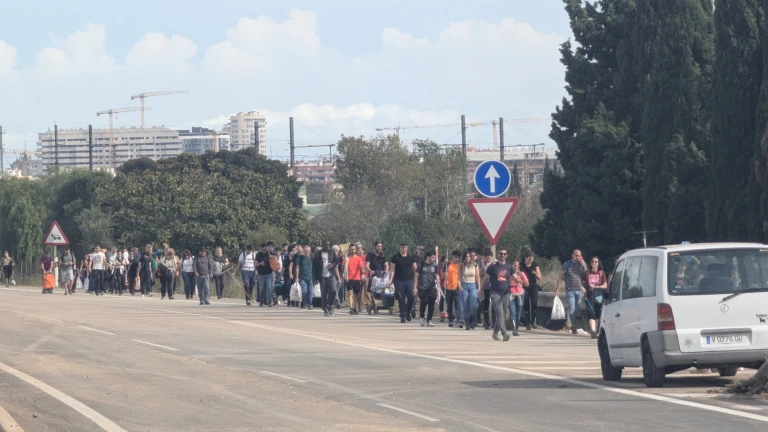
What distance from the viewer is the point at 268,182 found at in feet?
231

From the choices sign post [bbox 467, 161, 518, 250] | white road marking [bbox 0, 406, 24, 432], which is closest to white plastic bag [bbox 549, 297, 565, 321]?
sign post [bbox 467, 161, 518, 250]

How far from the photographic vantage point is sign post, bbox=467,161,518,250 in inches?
824

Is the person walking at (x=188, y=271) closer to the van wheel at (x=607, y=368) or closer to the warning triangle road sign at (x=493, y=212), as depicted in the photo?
the warning triangle road sign at (x=493, y=212)

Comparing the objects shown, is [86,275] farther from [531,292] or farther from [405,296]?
[531,292]

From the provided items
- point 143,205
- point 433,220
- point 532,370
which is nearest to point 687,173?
point 532,370

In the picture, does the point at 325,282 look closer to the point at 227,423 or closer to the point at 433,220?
the point at 227,423

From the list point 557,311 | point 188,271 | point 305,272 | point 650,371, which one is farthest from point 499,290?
point 188,271

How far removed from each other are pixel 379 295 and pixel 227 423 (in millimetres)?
19493

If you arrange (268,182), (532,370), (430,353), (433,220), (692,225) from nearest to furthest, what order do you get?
(532,370)
(430,353)
(692,225)
(433,220)
(268,182)

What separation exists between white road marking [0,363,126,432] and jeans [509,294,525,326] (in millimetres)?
10107

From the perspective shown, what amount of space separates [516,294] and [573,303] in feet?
3.78

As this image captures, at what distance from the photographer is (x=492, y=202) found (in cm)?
2094

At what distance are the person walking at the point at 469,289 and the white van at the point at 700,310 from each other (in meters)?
11.4

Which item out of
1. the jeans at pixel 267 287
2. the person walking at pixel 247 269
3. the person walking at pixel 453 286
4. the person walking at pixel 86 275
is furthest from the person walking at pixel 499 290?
the person walking at pixel 86 275
